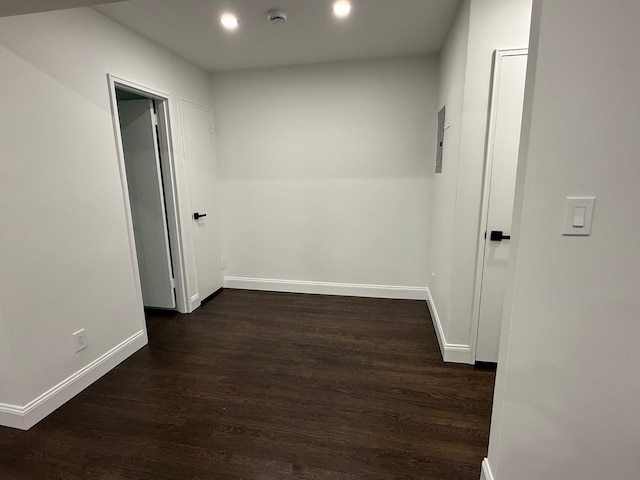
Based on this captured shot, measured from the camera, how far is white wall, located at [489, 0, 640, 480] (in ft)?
3.27

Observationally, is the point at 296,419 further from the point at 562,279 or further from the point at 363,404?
the point at 562,279

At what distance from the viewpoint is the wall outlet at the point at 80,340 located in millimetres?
2203

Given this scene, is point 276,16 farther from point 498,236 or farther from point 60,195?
point 498,236

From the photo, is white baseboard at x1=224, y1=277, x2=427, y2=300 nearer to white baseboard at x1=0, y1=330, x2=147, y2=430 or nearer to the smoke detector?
white baseboard at x1=0, y1=330, x2=147, y2=430

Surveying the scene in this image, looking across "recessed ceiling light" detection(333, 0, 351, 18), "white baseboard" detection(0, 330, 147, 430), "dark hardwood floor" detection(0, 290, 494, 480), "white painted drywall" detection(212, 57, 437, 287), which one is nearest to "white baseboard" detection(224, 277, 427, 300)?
"white painted drywall" detection(212, 57, 437, 287)

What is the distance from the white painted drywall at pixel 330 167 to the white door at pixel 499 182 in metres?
1.29

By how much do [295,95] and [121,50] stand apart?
1673 mm

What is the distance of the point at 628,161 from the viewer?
1.01 meters

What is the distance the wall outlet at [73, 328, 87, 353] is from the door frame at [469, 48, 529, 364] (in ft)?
9.17

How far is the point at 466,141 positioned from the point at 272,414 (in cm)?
221

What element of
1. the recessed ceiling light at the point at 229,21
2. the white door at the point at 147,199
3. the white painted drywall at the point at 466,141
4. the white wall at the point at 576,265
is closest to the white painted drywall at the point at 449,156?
the white painted drywall at the point at 466,141

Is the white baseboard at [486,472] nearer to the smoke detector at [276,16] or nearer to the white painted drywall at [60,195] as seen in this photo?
the white painted drywall at [60,195]

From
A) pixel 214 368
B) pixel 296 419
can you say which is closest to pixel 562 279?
pixel 296 419

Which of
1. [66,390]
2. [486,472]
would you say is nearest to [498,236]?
[486,472]
